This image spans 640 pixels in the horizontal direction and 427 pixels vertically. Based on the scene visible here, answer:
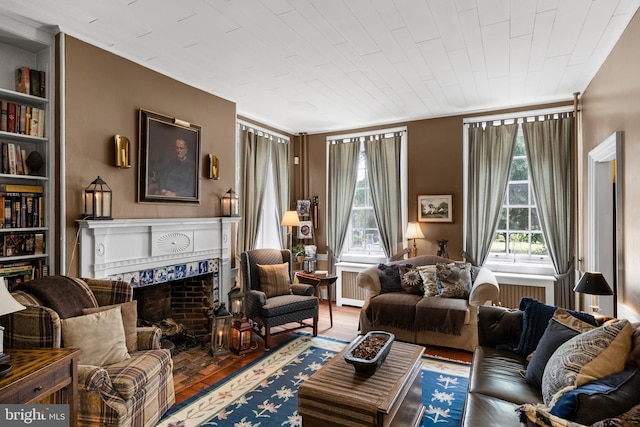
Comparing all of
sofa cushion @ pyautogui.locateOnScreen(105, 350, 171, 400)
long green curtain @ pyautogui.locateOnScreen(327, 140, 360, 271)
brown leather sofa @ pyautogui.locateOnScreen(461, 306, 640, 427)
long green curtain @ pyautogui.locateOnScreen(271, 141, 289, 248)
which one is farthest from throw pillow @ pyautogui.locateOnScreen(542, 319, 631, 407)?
long green curtain @ pyautogui.locateOnScreen(271, 141, 289, 248)

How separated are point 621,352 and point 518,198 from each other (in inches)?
141

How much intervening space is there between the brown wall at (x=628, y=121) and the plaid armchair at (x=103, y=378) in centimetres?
335

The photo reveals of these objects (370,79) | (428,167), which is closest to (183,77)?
(370,79)

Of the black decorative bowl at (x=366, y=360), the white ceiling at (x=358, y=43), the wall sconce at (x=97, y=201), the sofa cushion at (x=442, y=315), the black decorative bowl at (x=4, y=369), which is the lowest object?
the sofa cushion at (x=442, y=315)

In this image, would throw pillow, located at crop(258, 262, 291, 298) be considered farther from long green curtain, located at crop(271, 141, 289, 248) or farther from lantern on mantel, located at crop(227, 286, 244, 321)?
long green curtain, located at crop(271, 141, 289, 248)

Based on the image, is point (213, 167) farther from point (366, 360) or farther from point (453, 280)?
point (453, 280)

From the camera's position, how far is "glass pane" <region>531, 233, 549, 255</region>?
4.71 meters

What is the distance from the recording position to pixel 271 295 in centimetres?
428

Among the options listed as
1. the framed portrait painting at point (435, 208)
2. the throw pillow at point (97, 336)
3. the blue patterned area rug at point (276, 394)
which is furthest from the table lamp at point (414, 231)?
the throw pillow at point (97, 336)

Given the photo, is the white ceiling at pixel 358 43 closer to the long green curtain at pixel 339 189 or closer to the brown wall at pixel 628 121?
the brown wall at pixel 628 121

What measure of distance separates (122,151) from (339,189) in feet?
11.2

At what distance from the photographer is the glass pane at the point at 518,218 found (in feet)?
15.8

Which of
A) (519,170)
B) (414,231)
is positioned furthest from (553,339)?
(519,170)

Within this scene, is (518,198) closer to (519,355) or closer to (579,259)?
(579,259)
